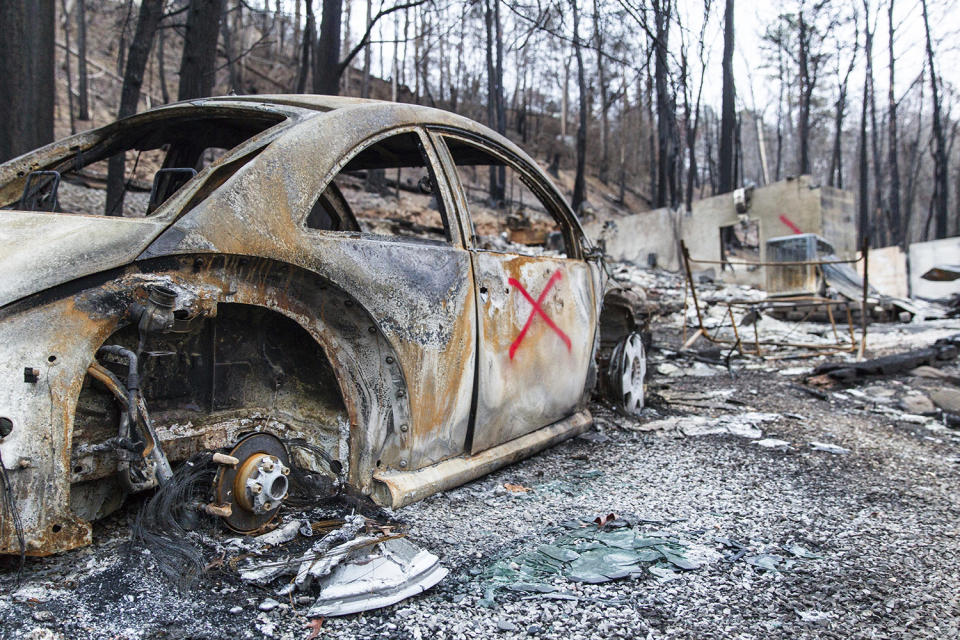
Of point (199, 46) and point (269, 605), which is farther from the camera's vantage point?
point (199, 46)

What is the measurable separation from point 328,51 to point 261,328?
7040mm

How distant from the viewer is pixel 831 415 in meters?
5.48

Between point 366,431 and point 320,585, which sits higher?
point 366,431

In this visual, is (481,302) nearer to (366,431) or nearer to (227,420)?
(366,431)

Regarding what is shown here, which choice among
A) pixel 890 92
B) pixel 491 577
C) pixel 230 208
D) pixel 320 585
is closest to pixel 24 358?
pixel 230 208

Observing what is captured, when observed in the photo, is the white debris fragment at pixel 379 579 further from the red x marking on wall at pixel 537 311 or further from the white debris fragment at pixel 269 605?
the red x marking on wall at pixel 537 311

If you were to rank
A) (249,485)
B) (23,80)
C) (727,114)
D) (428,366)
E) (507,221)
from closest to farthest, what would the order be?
(249,485)
(428,366)
(23,80)
(507,221)
(727,114)

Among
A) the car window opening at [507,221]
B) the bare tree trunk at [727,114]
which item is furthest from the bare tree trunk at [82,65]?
the bare tree trunk at [727,114]

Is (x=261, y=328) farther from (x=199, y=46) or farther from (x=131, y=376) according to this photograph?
(x=199, y=46)

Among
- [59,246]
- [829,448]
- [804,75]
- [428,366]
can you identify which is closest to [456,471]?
[428,366]

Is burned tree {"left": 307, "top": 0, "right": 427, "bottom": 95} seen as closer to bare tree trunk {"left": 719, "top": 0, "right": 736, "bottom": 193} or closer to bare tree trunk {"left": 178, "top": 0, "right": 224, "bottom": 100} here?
bare tree trunk {"left": 178, "top": 0, "right": 224, "bottom": 100}

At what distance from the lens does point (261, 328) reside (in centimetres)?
236

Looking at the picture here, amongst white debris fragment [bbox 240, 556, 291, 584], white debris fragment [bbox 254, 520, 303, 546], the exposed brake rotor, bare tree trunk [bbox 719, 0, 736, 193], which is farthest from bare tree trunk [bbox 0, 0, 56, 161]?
bare tree trunk [bbox 719, 0, 736, 193]

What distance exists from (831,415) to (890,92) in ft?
93.5
